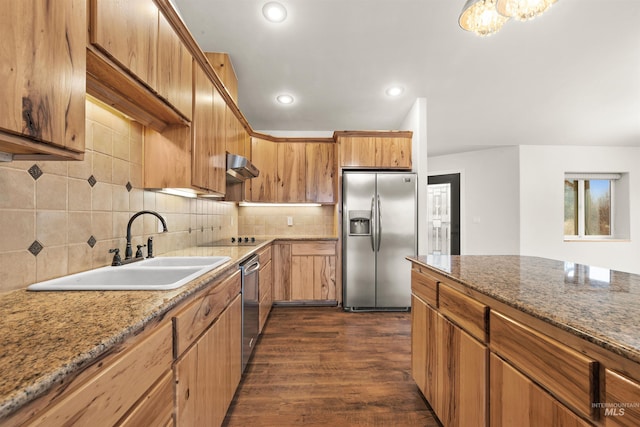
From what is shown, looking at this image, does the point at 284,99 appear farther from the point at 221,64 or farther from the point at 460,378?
the point at 460,378

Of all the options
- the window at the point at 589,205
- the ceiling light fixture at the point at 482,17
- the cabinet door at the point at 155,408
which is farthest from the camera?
the window at the point at 589,205

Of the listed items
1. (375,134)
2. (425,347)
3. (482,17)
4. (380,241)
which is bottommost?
(425,347)

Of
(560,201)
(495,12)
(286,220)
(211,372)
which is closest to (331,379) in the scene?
(211,372)

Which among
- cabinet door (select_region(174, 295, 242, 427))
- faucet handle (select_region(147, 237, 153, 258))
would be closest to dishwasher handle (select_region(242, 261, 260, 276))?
cabinet door (select_region(174, 295, 242, 427))

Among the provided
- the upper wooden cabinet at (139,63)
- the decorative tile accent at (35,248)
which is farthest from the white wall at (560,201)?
the decorative tile accent at (35,248)

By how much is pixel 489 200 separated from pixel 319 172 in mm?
3377

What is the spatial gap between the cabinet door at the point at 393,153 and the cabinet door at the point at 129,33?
262cm

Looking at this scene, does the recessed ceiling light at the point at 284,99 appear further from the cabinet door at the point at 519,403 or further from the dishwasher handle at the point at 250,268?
the cabinet door at the point at 519,403

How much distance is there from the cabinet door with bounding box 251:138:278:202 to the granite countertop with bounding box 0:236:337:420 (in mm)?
2617

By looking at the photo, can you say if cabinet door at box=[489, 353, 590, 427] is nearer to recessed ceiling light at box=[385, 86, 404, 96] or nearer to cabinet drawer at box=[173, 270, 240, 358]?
cabinet drawer at box=[173, 270, 240, 358]

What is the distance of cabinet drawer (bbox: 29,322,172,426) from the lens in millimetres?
482

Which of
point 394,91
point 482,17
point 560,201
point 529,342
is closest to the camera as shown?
point 529,342

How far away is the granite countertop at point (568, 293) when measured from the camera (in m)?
0.60

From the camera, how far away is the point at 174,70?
142cm
